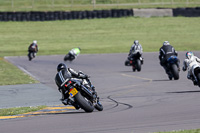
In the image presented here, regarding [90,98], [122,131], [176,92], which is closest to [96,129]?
[122,131]

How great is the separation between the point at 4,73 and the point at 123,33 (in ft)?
79.0

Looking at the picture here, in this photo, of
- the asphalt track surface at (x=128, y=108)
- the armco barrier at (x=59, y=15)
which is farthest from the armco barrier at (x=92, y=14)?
the asphalt track surface at (x=128, y=108)

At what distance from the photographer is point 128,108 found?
13.7 m

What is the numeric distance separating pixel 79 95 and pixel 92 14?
34953 millimetres

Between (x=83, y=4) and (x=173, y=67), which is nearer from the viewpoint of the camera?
(x=173, y=67)

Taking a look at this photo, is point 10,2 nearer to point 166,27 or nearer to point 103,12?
point 103,12

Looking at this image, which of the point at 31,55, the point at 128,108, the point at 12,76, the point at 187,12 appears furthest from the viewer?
the point at 187,12

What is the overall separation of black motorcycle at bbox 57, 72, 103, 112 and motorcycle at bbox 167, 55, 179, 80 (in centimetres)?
787

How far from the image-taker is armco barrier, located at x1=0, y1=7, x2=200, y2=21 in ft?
149

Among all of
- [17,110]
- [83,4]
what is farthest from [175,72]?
[83,4]

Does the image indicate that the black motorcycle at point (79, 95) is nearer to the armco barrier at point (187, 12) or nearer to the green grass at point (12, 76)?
the green grass at point (12, 76)

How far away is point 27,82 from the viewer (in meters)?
20.5

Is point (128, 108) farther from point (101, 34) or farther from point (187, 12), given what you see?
point (187, 12)

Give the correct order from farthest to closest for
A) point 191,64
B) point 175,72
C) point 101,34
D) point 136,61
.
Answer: point 101,34 → point 136,61 → point 175,72 → point 191,64
